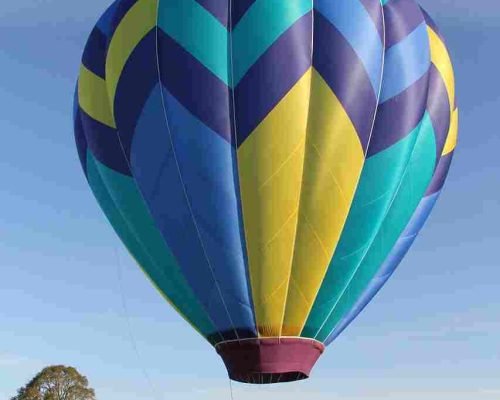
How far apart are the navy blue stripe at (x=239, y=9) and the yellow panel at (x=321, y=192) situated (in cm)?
153

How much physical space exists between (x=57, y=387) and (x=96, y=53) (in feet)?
77.2

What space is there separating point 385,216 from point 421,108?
201cm

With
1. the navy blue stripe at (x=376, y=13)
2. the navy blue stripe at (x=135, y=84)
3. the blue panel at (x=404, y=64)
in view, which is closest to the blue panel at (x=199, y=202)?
the navy blue stripe at (x=135, y=84)

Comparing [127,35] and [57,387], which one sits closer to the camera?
[127,35]

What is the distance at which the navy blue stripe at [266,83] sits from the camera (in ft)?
40.5

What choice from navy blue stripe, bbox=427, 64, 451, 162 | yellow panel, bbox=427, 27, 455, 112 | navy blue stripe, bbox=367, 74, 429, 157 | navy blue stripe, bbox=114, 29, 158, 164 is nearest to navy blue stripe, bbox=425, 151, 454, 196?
navy blue stripe, bbox=427, 64, 451, 162

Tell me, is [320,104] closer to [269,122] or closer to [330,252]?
[269,122]

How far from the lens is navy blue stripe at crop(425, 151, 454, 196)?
50.4 feet

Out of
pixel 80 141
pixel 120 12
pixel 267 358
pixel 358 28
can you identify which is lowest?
pixel 267 358

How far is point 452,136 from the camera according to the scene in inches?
629

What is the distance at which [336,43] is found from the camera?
12680 mm

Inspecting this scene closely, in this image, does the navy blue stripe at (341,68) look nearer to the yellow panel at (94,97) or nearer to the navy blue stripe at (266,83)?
the navy blue stripe at (266,83)

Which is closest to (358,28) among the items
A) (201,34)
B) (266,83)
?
(266,83)

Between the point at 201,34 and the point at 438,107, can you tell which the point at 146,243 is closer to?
the point at 201,34
